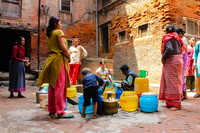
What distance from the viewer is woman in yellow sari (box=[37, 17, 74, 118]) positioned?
315 cm

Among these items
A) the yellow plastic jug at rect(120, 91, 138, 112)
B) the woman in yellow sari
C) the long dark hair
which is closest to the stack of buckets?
the yellow plastic jug at rect(120, 91, 138, 112)

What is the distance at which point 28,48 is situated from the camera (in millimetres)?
11852

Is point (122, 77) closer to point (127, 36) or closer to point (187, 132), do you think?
A: point (127, 36)

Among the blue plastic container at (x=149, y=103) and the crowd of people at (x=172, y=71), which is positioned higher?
the crowd of people at (x=172, y=71)

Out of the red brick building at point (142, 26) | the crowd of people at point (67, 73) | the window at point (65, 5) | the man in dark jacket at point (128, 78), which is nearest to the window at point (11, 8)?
the window at point (65, 5)

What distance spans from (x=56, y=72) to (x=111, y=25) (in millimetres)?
10613

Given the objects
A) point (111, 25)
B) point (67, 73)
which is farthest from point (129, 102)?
point (111, 25)

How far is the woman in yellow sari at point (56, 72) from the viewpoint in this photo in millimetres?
3152

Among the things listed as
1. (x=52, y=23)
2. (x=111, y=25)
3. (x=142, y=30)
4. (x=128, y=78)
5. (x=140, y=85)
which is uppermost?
(x=111, y=25)

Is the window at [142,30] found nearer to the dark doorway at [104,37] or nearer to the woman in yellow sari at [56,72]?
the dark doorway at [104,37]

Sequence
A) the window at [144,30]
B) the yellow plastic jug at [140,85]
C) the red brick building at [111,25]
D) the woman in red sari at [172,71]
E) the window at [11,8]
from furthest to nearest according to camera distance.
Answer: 1. the window at [11,8]
2. the window at [144,30]
3. the red brick building at [111,25]
4. the yellow plastic jug at [140,85]
5. the woman in red sari at [172,71]

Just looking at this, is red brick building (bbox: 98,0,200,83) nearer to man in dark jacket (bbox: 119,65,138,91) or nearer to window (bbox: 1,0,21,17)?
man in dark jacket (bbox: 119,65,138,91)

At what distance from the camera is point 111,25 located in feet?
43.2

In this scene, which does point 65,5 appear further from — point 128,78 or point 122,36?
point 128,78
